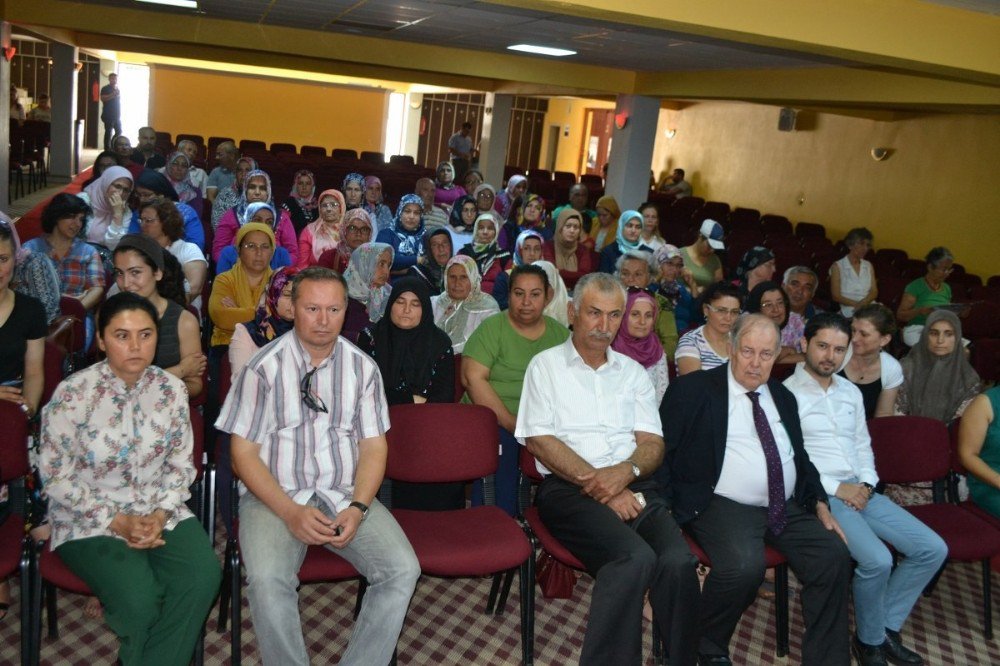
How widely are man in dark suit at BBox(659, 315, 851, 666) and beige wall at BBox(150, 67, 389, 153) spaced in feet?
70.2

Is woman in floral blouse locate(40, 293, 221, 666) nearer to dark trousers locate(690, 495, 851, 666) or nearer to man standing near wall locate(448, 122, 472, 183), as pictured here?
dark trousers locate(690, 495, 851, 666)

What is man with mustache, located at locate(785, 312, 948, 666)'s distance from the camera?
10.9ft

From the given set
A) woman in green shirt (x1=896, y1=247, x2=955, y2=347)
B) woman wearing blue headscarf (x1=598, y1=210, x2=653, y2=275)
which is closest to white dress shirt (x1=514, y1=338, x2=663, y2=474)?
woman wearing blue headscarf (x1=598, y1=210, x2=653, y2=275)

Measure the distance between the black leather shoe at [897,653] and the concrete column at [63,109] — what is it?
15.7 meters

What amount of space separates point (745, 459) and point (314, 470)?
1.71 m

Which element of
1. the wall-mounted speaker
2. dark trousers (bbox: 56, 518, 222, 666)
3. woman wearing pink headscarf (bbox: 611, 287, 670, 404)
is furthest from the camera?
the wall-mounted speaker

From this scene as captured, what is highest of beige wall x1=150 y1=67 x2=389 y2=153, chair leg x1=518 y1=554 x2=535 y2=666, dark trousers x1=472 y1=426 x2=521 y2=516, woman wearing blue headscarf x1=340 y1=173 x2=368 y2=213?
beige wall x1=150 y1=67 x2=389 y2=153

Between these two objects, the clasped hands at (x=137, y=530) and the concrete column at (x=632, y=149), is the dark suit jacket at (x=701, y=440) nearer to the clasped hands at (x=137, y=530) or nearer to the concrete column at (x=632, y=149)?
the clasped hands at (x=137, y=530)

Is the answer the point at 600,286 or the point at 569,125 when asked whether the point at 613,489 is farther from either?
the point at 569,125

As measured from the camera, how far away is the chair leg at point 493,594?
346cm

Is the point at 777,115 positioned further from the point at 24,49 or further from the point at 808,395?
the point at 24,49

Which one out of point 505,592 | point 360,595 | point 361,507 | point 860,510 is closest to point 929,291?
point 860,510

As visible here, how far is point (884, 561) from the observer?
3271 mm

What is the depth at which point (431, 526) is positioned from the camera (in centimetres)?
309
